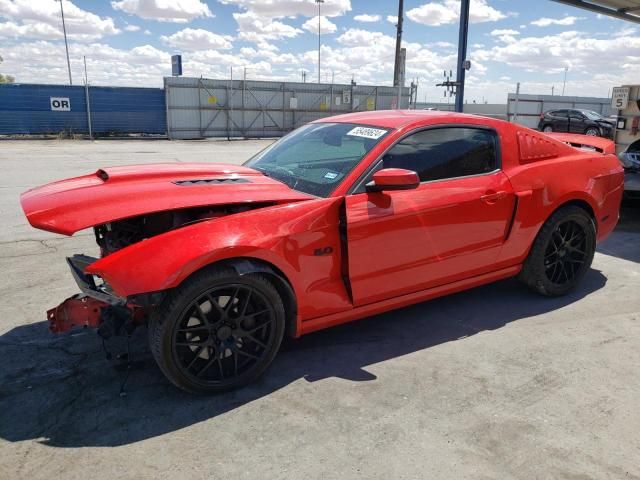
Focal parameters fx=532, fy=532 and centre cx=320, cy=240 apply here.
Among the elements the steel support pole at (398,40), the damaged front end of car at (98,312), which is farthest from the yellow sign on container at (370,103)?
the damaged front end of car at (98,312)

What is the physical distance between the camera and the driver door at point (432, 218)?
326cm

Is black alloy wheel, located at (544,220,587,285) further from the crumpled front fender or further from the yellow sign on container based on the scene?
the yellow sign on container

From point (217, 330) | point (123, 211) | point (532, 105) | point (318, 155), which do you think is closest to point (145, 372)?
point (217, 330)

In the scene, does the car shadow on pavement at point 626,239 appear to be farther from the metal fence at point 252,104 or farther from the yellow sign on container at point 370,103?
the yellow sign on container at point 370,103

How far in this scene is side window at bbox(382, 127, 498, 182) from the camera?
354 cm

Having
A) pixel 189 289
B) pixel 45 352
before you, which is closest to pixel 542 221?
pixel 189 289

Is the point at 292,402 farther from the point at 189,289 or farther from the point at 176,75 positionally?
the point at 176,75

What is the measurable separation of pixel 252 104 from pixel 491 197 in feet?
83.6

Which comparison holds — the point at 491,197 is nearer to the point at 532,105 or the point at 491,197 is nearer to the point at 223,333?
the point at 223,333

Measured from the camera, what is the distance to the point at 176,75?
2695 cm

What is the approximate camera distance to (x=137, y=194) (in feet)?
10.0

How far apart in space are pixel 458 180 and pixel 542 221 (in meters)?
0.93

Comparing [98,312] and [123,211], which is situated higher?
[123,211]

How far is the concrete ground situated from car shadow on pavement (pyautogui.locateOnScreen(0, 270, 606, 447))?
0.04 feet
